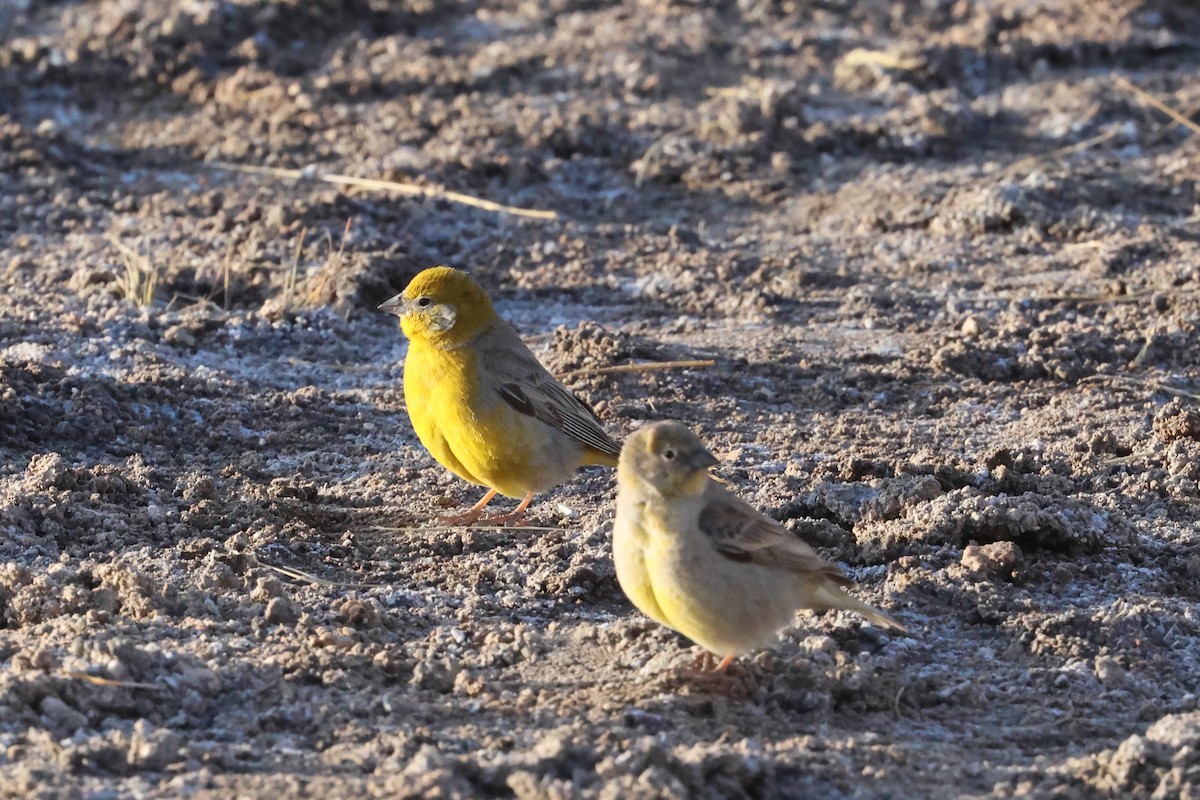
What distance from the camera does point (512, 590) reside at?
20.7ft

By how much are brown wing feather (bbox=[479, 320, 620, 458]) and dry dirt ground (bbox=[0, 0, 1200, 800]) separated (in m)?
0.37

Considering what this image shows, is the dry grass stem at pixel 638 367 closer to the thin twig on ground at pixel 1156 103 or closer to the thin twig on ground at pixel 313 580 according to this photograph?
the thin twig on ground at pixel 313 580

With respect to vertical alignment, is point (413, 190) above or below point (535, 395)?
above

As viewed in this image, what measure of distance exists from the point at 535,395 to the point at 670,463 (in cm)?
199

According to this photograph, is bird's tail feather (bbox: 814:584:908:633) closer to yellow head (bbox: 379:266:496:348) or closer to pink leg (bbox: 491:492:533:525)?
pink leg (bbox: 491:492:533:525)

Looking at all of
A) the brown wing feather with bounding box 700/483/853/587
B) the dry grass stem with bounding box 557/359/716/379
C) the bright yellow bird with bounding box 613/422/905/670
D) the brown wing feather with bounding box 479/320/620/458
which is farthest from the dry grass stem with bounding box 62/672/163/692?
the dry grass stem with bounding box 557/359/716/379

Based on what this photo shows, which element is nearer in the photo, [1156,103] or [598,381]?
[598,381]

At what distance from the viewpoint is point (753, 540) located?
17.3 ft

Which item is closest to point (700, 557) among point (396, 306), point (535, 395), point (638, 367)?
point (535, 395)

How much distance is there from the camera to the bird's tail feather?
5.42m

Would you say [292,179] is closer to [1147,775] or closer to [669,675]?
[669,675]

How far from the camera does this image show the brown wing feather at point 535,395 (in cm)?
712

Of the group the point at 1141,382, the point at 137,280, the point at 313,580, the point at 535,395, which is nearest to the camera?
the point at 313,580

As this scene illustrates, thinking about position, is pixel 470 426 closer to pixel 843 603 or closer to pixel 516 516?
pixel 516 516
